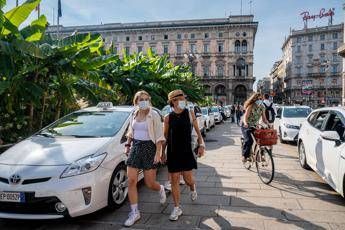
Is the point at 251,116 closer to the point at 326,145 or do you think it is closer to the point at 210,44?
the point at 326,145

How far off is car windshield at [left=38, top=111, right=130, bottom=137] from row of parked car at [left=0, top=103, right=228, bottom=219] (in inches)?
0.7

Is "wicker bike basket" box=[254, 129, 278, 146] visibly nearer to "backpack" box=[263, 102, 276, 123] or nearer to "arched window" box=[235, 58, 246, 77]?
"backpack" box=[263, 102, 276, 123]

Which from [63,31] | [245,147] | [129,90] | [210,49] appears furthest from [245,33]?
[245,147]

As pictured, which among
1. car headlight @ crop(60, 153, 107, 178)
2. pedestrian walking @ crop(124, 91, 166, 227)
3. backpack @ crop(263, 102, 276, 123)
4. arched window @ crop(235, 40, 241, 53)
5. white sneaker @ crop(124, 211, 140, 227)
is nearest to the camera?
car headlight @ crop(60, 153, 107, 178)

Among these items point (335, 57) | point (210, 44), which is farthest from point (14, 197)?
point (335, 57)

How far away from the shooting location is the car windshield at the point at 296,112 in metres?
15.0

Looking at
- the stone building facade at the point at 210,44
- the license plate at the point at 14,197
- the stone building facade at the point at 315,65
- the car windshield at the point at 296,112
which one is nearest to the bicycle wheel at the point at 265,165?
the license plate at the point at 14,197

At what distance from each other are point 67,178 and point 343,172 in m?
4.04

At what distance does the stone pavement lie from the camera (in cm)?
507

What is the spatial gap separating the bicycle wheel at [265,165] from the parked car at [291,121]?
6.35 metres

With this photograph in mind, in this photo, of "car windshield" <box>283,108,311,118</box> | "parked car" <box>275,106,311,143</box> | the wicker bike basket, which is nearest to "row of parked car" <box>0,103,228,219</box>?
the wicker bike basket

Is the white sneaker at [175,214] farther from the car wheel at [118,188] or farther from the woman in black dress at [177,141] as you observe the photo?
the car wheel at [118,188]

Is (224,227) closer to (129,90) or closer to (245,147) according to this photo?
(245,147)

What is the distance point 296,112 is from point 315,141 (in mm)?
8222
